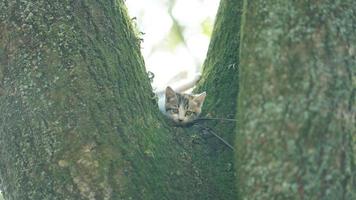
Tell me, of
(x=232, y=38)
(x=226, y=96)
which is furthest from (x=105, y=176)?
(x=232, y=38)

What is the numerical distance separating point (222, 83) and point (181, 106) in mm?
1193

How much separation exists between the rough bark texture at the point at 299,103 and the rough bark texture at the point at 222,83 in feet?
1.87

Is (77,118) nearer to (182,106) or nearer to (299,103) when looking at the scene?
(299,103)

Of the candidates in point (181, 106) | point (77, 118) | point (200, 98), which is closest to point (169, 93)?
point (181, 106)

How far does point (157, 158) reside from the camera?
111 inches

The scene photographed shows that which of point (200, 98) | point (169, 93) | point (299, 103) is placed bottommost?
point (299, 103)

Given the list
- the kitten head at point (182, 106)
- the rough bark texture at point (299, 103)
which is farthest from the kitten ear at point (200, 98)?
the rough bark texture at point (299, 103)

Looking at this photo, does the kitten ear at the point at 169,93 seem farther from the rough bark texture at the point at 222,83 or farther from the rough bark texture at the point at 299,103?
the rough bark texture at the point at 299,103

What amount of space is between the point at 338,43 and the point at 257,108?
1.17 ft

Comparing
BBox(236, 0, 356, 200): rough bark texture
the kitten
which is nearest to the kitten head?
the kitten

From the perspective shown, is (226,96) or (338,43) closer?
(338,43)

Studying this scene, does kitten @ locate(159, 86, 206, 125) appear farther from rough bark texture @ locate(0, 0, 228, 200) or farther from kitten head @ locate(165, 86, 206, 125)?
rough bark texture @ locate(0, 0, 228, 200)

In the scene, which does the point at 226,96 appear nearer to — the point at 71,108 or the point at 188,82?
the point at 71,108

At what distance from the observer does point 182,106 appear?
455cm
